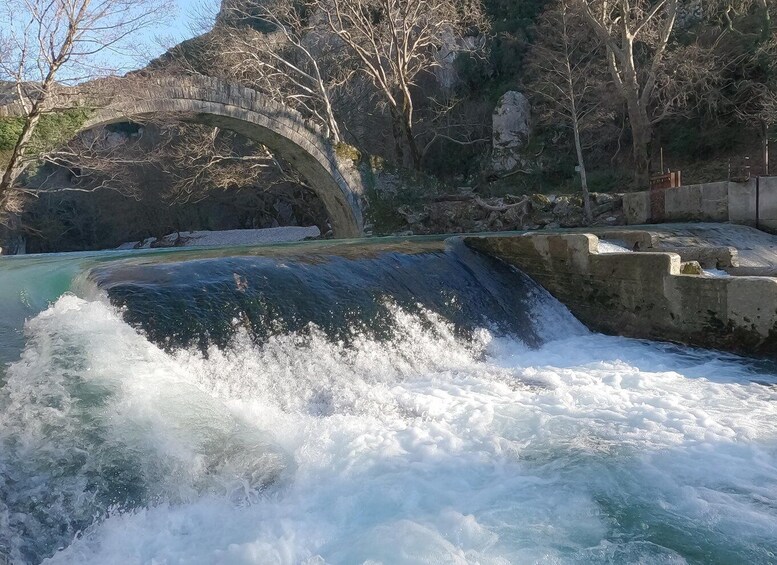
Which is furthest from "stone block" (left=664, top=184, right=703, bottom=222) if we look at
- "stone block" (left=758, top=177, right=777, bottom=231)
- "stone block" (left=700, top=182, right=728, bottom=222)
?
"stone block" (left=758, top=177, right=777, bottom=231)

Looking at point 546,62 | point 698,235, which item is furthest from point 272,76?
point 698,235

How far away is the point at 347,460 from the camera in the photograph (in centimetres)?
412

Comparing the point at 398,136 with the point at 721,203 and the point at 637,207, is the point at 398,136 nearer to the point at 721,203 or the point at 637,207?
the point at 637,207

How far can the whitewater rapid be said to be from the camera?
3180 mm

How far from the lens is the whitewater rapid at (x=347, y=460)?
318 cm

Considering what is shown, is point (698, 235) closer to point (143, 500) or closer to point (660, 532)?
point (660, 532)

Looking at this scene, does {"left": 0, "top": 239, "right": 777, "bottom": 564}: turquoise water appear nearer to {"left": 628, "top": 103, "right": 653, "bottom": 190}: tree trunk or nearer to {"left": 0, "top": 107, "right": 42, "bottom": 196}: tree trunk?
{"left": 0, "top": 107, "right": 42, "bottom": 196}: tree trunk

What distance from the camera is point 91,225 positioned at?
104 feet

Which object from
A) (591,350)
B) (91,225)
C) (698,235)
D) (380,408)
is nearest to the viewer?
(380,408)

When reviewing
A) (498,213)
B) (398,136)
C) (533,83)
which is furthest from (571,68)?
(498,213)

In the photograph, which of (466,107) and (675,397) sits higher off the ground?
(466,107)

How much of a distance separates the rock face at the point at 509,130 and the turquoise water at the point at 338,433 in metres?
16.9

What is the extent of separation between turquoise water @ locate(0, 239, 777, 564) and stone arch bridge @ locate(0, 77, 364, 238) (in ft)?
23.2

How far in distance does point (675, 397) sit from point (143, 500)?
4087mm
